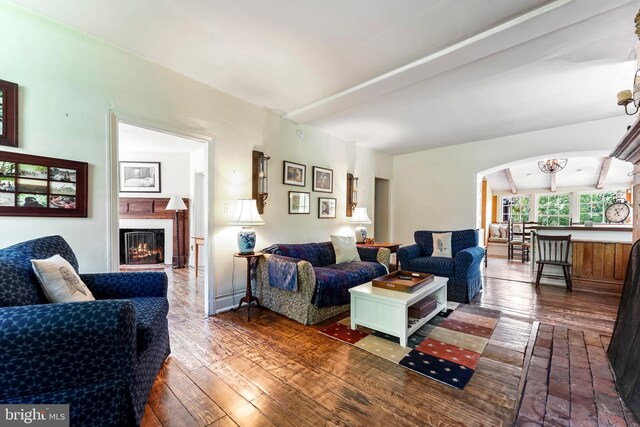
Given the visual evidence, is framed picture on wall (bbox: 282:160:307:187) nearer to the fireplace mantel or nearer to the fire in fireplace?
the fireplace mantel

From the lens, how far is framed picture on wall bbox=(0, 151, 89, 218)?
1.91m

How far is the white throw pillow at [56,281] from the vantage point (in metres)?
1.44

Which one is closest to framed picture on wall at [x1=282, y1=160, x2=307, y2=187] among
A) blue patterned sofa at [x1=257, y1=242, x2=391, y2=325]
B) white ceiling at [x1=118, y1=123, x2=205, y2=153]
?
blue patterned sofa at [x1=257, y1=242, x2=391, y2=325]

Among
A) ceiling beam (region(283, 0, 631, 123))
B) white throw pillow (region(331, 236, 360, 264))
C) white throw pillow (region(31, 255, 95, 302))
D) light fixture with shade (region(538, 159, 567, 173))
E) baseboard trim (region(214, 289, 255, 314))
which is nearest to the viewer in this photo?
white throw pillow (region(31, 255, 95, 302))

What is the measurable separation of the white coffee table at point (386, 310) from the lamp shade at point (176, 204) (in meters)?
4.32

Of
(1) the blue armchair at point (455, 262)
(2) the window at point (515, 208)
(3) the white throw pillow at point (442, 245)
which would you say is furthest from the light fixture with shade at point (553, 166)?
(3) the white throw pillow at point (442, 245)

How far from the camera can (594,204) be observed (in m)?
8.09

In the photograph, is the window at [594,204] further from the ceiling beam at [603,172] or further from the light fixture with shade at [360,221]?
the light fixture with shade at [360,221]

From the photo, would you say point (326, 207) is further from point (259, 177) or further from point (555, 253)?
point (555, 253)

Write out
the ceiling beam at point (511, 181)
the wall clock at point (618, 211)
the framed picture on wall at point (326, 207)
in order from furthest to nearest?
the ceiling beam at point (511, 181) → the wall clock at point (618, 211) → the framed picture on wall at point (326, 207)

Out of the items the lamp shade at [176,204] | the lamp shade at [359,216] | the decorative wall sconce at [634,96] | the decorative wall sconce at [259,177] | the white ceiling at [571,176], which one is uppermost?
the white ceiling at [571,176]

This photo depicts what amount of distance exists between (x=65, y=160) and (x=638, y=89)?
4223mm

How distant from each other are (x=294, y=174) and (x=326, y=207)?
90 cm

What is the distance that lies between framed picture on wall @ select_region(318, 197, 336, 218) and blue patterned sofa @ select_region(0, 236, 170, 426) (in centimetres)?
326
